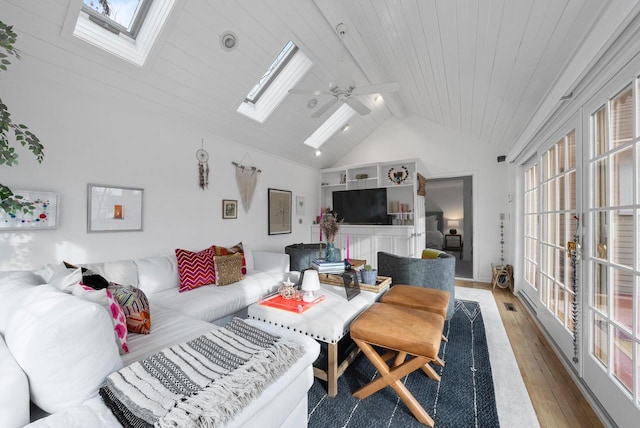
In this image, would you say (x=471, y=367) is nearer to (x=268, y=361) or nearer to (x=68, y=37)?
(x=268, y=361)

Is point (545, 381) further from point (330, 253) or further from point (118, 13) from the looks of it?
point (118, 13)

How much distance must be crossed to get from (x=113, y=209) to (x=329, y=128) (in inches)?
137

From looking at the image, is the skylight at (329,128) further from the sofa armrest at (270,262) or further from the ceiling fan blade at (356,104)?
the sofa armrest at (270,262)

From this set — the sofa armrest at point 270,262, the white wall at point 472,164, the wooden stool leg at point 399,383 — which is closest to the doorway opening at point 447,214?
the white wall at point 472,164

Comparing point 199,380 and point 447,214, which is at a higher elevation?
point 447,214

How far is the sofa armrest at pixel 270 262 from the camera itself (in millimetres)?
3551

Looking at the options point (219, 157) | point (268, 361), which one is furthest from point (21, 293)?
point (219, 157)

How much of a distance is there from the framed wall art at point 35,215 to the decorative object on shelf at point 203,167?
1371mm

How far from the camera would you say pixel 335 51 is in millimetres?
3057

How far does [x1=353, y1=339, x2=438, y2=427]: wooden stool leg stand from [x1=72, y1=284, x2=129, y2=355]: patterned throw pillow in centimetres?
131

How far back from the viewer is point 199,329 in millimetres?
1729

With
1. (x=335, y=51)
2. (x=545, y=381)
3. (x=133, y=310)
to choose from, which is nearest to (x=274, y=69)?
(x=335, y=51)

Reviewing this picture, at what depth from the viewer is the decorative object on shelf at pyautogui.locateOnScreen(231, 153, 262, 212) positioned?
12.6 feet

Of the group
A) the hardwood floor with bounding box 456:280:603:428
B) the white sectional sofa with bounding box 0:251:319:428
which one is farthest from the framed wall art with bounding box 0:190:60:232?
the hardwood floor with bounding box 456:280:603:428
